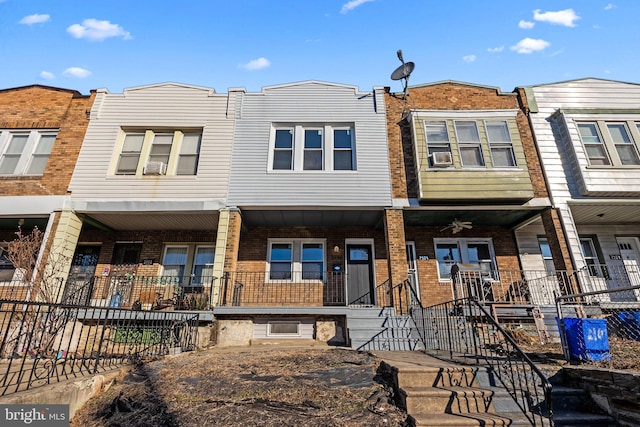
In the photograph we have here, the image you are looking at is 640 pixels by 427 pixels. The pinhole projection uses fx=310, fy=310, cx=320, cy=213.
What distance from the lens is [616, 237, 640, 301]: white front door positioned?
10.9m

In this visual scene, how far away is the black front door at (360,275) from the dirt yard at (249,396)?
16.2 feet

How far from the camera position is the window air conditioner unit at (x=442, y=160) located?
32.6ft

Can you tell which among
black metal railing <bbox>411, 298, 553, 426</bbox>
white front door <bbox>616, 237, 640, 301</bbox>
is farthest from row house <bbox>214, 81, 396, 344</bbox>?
white front door <bbox>616, 237, 640, 301</bbox>

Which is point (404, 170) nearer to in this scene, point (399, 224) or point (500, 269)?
point (399, 224)

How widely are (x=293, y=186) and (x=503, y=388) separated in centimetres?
742

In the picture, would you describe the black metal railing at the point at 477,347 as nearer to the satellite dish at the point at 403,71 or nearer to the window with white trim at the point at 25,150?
the satellite dish at the point at 403,71

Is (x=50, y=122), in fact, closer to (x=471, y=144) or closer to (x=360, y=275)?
(x=360, y=275)

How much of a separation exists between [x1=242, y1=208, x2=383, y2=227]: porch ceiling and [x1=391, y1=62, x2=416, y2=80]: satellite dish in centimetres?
502

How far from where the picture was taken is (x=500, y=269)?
10.8 metres

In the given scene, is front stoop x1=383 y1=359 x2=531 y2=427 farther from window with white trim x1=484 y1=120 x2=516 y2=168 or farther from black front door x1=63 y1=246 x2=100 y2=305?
black front door x1=63 y1=246 x2=100 y2=305

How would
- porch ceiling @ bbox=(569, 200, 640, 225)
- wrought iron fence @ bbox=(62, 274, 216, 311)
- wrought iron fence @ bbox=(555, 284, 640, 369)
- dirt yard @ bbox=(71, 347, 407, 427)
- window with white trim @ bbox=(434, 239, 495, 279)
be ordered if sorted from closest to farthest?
dirt yard @ bbox=(71, 347, 407, 427) < wrought iron fence @ bbox=(555, 284, 640, 369) < wrought iron fence @ bbox=(62, 274, 216, 311) < porch ceiling @ bbox=(569, 200, 640, 225) < window with white trim @ bbox=(434, 239, 495, 279)
